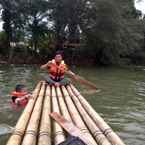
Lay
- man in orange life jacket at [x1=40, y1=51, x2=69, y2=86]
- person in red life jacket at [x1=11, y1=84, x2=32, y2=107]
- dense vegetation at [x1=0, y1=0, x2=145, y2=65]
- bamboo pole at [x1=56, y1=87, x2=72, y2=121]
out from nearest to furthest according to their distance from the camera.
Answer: bamboo pole at [x1=56, y1=87, x2=72, y2=121] < person in red life jacket at [x1=11, y1=84, x2=32, y2=107] < man in orange life jacket at [x1=40, y1=51, x2=69, y2=86] < dense vegetation at [x1=0, y1=0, x2=145, y2=65]

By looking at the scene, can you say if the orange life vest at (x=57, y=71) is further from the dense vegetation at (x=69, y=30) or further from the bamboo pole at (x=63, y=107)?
the dense vegetation at (x=69, y=30)

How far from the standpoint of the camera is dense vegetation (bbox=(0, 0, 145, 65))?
33406 mm

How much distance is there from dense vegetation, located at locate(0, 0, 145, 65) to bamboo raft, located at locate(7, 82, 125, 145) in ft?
79.0

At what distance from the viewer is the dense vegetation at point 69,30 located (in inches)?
1315

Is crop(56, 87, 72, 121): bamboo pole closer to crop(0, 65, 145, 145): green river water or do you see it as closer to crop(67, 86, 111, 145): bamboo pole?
crop(67, 86, 111, 145): bamboo pole

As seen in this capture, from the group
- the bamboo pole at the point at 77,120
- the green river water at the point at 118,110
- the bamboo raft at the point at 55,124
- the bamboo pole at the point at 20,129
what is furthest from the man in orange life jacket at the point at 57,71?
the bamboo pole at the point at 20,129

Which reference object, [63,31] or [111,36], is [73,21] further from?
[111,36]

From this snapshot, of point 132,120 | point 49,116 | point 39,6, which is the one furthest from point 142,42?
point 49,116

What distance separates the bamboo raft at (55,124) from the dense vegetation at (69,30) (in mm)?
24078

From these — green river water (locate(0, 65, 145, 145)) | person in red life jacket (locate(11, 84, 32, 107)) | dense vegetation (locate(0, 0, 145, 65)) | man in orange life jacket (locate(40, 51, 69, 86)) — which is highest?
dense vegetation (locate(0, 0, 145, 65))

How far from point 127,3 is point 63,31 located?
6.41 m

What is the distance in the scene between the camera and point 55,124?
6621 mm

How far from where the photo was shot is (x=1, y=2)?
33812 millimetres

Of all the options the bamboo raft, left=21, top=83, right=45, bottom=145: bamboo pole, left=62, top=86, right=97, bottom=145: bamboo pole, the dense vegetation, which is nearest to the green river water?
left=21, top=83, right=45, bottom=145: bamboo pole
